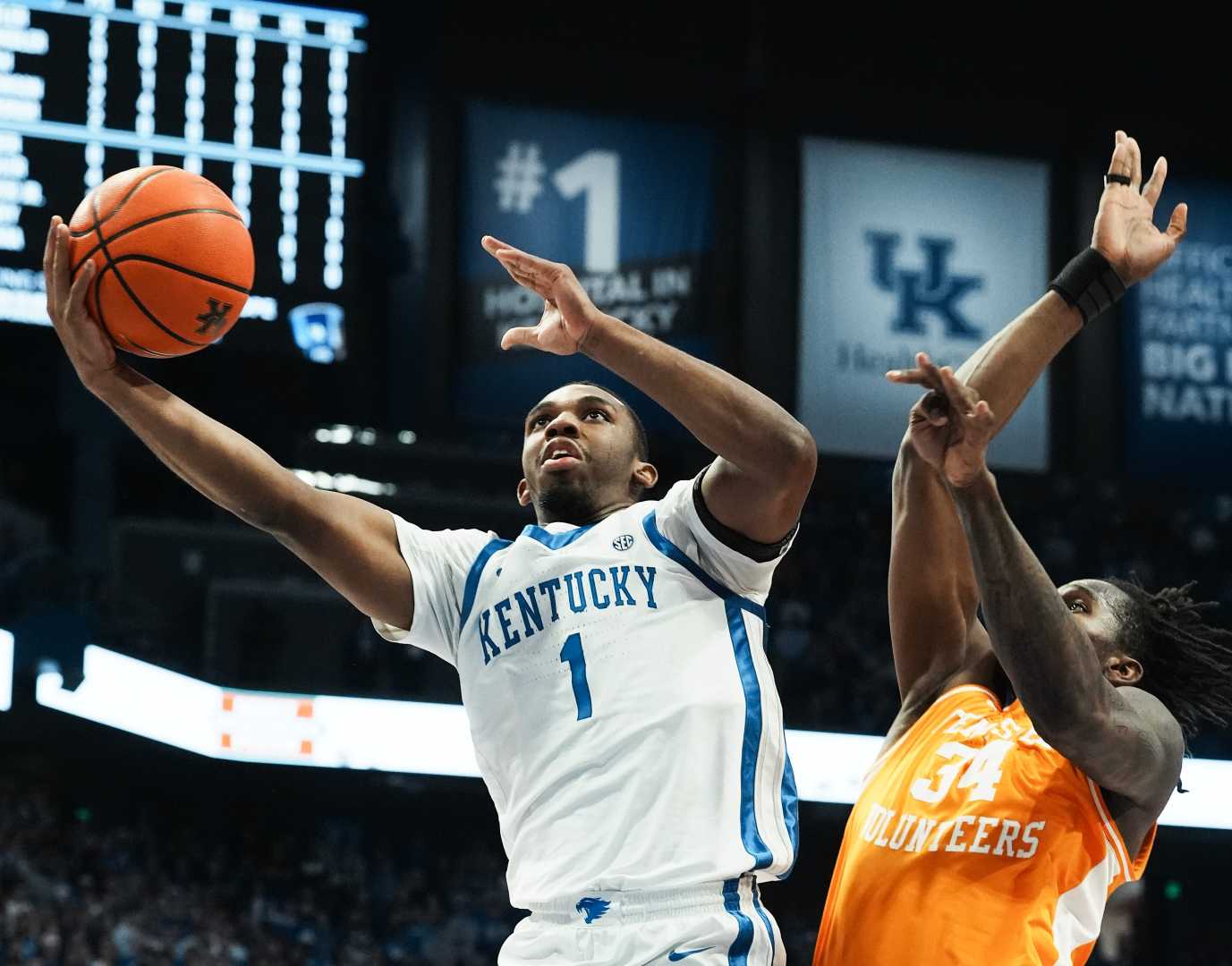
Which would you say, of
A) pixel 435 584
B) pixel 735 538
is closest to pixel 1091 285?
pixel 735 538

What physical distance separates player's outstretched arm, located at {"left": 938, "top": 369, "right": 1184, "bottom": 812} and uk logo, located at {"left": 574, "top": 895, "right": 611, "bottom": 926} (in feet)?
2.74

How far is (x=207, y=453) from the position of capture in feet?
10.0

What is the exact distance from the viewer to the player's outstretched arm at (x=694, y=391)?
289 centimetres

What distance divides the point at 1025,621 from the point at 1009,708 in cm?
73

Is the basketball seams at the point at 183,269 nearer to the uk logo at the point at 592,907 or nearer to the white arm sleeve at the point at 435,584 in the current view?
the white arm sleeve at the point at 435,584

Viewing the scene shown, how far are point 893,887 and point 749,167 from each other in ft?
38.8

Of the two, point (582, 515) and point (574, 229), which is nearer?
point (582, 515)

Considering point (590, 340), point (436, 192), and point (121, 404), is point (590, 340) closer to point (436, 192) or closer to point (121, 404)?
point (121, 404)

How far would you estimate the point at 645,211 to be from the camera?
13.8 m

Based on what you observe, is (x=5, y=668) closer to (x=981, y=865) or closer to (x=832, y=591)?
(x=832, y=591)

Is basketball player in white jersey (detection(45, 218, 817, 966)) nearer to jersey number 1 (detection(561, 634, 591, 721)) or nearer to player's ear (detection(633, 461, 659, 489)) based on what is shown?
jersey number 1 (detection(561, 634, 591, 721))

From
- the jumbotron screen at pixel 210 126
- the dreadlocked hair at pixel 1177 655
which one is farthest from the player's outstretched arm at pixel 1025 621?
the jumbotron screen at pixel 210 126

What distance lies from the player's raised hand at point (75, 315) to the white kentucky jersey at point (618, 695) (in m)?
0.66

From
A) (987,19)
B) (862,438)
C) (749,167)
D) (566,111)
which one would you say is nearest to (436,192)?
(566,111)
